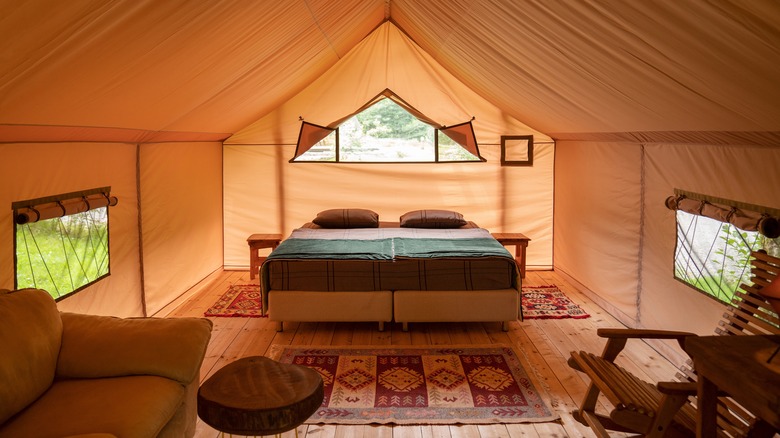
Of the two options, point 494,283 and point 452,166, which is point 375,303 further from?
point 452,166

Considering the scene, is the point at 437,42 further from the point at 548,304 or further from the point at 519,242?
the point at 548,304

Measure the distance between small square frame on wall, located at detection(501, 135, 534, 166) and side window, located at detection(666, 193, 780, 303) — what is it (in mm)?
2696

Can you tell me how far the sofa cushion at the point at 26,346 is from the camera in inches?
86.4

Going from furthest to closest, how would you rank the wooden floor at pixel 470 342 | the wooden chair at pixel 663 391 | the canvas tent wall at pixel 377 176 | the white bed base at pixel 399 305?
the canvas tent wall at pixel 377 176
the white bed base at pixel 399 305
the wooden floor at pixel 470 342
the wooden chair at pixel 663 391

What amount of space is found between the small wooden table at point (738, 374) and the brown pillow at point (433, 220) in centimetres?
396

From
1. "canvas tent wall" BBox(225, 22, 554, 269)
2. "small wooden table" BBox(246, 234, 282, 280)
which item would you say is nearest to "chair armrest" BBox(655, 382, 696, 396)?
"small wooden table" BBox(246, 234, 282, 280)

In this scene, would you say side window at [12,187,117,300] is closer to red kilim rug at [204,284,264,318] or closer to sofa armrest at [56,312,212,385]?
sofa armrest at [56,312,212,385]

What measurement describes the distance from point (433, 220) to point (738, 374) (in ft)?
14.0

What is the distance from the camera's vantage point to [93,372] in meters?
2.54

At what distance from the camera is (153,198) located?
4.84 metres

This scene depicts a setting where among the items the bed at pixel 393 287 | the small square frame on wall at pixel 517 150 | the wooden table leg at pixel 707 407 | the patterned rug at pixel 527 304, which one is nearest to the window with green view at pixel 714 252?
the bed at pixel 393 287

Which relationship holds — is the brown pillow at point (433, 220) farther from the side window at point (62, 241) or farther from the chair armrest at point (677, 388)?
the chair armrest at point (677, 388)

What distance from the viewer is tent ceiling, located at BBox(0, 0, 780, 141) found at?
1.95m

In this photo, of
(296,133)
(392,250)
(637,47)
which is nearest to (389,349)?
(392,250)
